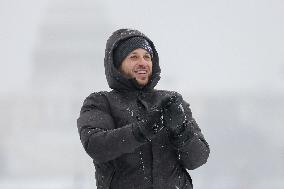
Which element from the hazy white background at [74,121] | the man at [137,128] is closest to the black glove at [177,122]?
the man at [137,128]

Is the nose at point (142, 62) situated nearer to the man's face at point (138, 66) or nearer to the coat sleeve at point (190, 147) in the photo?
the man's face at point (138, 66)

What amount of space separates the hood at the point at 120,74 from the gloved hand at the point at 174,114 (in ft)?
0.80

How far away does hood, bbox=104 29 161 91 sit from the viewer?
7.76 feet

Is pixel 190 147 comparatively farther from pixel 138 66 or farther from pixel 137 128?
pixel 138 66

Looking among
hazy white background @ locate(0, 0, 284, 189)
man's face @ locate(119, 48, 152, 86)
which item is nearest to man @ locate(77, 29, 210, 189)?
man's face @ locate(119, 48, 152, 86)

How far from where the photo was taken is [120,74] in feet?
7.73

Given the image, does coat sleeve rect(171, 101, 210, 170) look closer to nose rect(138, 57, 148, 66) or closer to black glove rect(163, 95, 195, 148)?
black glove rect(163, 95, 195, 148)

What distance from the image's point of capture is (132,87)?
2377 mm

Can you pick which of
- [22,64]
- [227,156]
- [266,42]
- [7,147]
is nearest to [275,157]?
[227,156]

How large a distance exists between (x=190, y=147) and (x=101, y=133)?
0.29 meters

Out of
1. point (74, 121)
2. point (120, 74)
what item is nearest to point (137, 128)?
point (120, 74)

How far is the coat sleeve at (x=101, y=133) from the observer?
215 centimetres

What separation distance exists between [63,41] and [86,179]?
25.4 m

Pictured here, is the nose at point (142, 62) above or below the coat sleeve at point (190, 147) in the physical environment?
above
